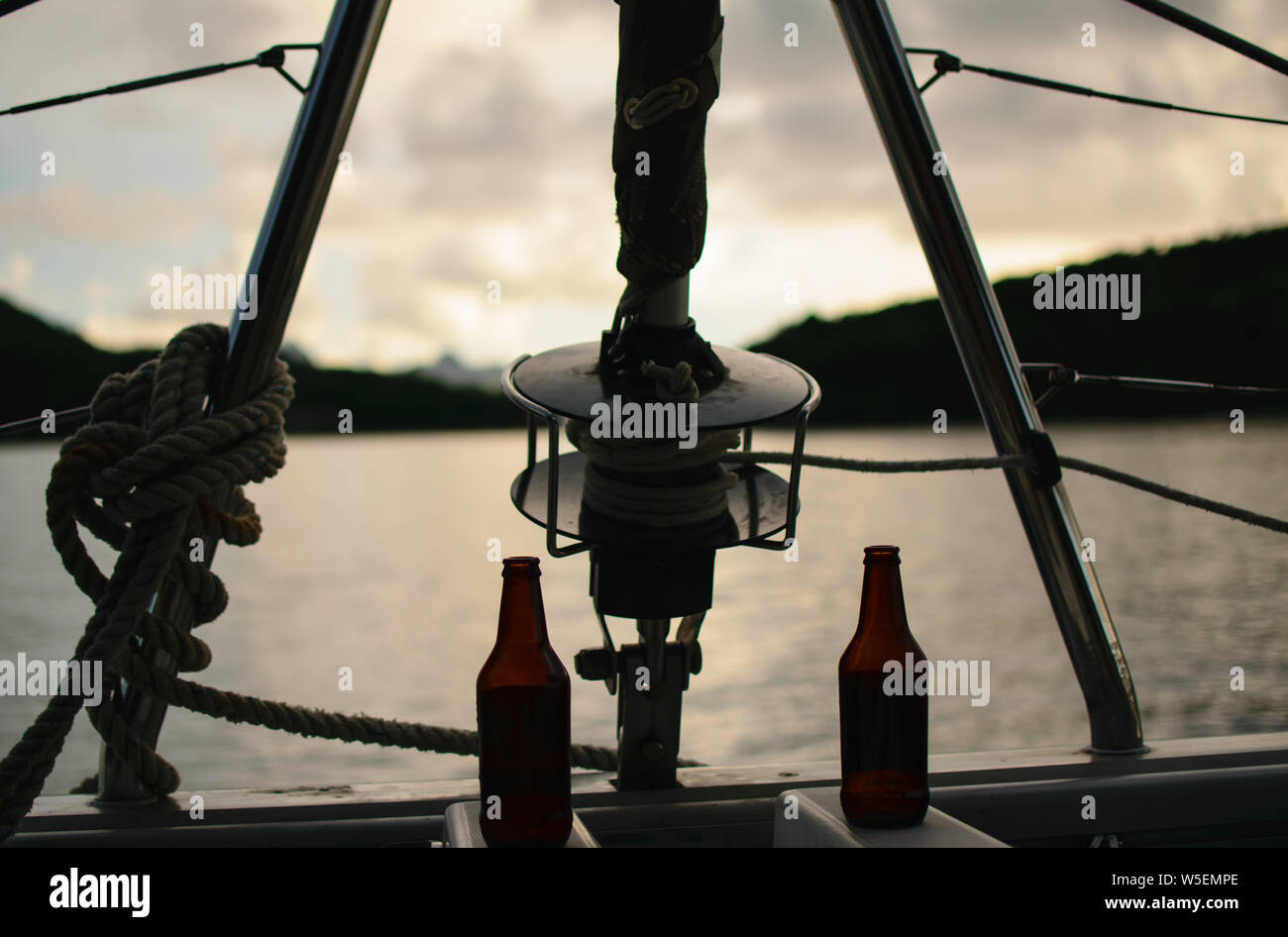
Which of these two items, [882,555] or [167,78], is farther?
[167,78]

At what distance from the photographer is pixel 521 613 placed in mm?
831

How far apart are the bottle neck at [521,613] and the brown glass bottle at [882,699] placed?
9.7 inches

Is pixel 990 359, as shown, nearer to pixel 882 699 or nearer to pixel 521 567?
pixel 882 699

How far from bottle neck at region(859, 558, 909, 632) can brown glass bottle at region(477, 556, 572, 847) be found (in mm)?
247

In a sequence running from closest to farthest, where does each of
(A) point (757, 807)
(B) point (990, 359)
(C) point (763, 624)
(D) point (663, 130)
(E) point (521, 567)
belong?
(E) point (521, 567) < (D) point (663, 130) < (A) point (757, 807) < (B) point (990, 359) < (C) point (763, 624)

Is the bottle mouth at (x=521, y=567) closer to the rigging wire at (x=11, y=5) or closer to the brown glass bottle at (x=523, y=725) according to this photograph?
the brown glass bottle at (x=523, y=725)

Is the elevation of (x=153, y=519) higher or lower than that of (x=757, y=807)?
higher

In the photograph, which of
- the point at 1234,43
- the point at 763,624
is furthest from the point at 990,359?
the point at 763,624

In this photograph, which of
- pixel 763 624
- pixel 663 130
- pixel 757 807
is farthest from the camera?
pixel 763 624

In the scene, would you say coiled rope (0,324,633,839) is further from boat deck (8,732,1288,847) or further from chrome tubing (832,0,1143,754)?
chrome tubing (832,0,1143,754)

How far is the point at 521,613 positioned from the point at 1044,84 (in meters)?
1.08

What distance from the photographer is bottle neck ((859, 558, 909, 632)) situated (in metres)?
0.87

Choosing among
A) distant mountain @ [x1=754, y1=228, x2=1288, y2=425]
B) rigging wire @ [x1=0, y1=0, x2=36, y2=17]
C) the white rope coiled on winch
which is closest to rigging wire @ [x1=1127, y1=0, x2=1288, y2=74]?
the white rope coiled on winch

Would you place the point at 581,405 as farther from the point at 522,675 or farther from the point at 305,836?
the point at 305,836
